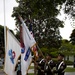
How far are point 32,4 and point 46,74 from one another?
289 inches

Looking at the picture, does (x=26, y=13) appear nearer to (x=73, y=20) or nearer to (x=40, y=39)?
(x=40, y=39)

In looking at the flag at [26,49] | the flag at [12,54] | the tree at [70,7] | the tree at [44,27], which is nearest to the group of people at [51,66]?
the flag at [12,54]

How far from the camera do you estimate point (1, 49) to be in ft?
218

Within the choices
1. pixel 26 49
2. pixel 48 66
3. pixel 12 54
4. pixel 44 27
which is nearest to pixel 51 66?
pixel 48 66

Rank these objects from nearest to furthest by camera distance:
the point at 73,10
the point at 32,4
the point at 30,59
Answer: the point at 30,59 < the point at 32,4 < the point at 73,10

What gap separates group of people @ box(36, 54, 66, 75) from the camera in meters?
13.8

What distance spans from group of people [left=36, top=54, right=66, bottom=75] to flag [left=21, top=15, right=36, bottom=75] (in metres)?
1.33

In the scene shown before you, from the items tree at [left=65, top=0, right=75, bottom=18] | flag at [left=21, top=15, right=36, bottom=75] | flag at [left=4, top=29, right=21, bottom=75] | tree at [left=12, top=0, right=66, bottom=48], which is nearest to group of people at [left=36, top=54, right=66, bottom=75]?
flag at [left=4, top=29, right=21, bottom=75]

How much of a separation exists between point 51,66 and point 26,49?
2550 mm

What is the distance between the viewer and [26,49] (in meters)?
12.6

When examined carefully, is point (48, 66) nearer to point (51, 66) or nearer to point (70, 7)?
point (51, 66)

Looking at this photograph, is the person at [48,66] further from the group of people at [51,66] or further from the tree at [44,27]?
the tree at [44,27]

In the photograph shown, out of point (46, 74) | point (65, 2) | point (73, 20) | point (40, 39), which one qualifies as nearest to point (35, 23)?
point (40, 39)

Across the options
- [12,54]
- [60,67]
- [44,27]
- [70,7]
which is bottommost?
[60,67]
